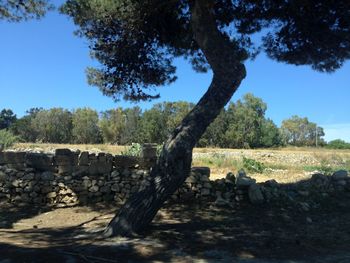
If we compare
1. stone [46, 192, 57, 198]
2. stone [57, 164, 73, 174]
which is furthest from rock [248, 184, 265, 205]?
stone [46, 192, 57, 198]

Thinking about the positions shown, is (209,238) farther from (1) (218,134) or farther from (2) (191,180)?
(1) (218,134)

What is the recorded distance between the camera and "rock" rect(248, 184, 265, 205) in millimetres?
10414

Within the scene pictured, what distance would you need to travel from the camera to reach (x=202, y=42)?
27.6 feet

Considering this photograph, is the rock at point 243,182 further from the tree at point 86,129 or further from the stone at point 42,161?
the tree at point 86,129

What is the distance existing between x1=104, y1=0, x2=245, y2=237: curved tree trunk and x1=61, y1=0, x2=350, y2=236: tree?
2 centimetres

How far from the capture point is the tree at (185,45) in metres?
7.77

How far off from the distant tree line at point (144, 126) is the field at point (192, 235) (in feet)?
152

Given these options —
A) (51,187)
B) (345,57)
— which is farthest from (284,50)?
(51,187)

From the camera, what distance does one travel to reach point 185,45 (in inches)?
425

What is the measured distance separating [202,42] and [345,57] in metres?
3.44

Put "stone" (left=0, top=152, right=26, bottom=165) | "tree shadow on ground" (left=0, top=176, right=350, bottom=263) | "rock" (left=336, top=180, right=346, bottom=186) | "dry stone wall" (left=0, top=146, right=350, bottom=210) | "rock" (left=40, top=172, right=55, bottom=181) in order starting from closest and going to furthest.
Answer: "tree shadow on ground" (left=0, top=176, right=350, bottom=263), "dry stone wall" (left=0, top=146, right=350, bottom=210), "rock" (left=40, top=172, right=55, bottom=181), "stone" (left=0, top=152, right=26, bottom=165), "rock" (left=336, top=180, right=346, bottom=186)

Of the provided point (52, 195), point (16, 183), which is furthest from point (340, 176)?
point (16, 183)

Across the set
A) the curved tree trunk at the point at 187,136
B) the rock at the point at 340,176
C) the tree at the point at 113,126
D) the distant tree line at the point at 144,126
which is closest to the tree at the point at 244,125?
the distant tree line at the point at 144,126

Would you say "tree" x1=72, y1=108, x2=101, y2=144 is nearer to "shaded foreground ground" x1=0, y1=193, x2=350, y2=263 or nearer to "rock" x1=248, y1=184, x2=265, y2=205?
"shaded foreground ground" x1=0, y1=193, x2=350, y2=263
